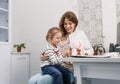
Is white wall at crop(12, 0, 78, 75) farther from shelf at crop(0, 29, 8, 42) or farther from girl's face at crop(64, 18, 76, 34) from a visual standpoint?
girl's face at crop(64, 18, 76, 34)

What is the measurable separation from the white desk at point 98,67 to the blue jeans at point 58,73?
0.55m

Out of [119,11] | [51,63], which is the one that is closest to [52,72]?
[51,63]

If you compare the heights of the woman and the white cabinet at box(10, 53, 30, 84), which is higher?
the woman

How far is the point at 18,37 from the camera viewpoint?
3654mm

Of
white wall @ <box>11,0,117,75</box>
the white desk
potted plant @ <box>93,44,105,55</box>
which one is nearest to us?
the white desk

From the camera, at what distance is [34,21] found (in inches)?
138

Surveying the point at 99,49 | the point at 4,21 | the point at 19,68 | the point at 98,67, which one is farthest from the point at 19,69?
the point at 98,67

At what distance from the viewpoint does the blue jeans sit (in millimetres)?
1921

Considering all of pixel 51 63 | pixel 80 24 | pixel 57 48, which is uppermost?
pixel 80 24

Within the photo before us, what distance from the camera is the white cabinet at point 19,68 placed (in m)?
3.19

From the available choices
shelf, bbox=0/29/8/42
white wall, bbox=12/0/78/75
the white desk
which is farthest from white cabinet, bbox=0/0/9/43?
the white desk

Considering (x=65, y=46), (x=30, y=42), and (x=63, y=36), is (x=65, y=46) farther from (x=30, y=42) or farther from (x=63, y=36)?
(x=30, y=42)

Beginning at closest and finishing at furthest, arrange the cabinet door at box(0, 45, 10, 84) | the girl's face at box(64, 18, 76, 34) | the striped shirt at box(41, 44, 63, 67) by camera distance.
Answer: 1. the striped shirt at box(41, 44, 63, 67)
2. the girl's face at box(64, 18, 76, 34)
3. the cabinet door at box(0, 45, 10, 84)

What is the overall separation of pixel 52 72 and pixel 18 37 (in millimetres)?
1812
